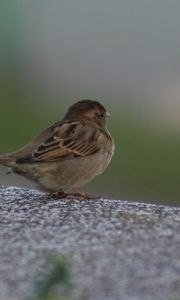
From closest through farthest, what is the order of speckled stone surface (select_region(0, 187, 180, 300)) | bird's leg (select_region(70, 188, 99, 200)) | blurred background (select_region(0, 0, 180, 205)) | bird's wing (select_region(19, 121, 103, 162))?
1. speckled stone surface (select_region(0, 187, 180, 300))
2. bird's leg (select_region(70, 188, 99, 200))
3. bird's wing (select_region(19, 121, 103, 162))
4. blurred background (select_region(0, 0, 180, 205))

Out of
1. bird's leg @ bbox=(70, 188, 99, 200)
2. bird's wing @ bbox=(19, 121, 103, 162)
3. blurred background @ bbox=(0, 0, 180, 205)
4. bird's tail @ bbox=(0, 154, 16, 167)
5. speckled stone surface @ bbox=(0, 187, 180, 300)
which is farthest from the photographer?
blurred background @ bbox=(0, 0, 180, 205)

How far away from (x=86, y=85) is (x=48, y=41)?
245 centimetres

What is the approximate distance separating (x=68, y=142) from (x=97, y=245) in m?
2.31

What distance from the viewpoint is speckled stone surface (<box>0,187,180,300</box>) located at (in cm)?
551

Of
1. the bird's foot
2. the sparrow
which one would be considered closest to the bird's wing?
the sparrow

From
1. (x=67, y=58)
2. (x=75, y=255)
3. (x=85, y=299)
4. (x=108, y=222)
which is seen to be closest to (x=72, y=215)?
(x=108, y=222)

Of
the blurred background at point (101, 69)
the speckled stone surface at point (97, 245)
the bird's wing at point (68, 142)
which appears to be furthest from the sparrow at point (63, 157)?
Answer: the blurred background at point (101, 69)

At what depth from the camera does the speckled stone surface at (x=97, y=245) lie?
18.1ft

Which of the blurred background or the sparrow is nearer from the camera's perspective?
the sparrow

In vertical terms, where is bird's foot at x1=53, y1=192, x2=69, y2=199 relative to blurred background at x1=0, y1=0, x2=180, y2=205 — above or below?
below

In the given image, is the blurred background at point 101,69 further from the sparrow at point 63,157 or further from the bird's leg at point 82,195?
the bird's leg at point 82,195

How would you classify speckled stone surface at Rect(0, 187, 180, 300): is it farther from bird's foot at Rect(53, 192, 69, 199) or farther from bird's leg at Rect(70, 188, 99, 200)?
bird's foot at Rect(53, 192, 69, 199)

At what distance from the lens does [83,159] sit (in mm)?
8453

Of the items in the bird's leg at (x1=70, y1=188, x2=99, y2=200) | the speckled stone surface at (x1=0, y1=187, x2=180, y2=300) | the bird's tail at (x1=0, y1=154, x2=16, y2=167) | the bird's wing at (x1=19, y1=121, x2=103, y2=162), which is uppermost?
the bird's wing at (x1=19, y1=121, x2=103, y2=162)
